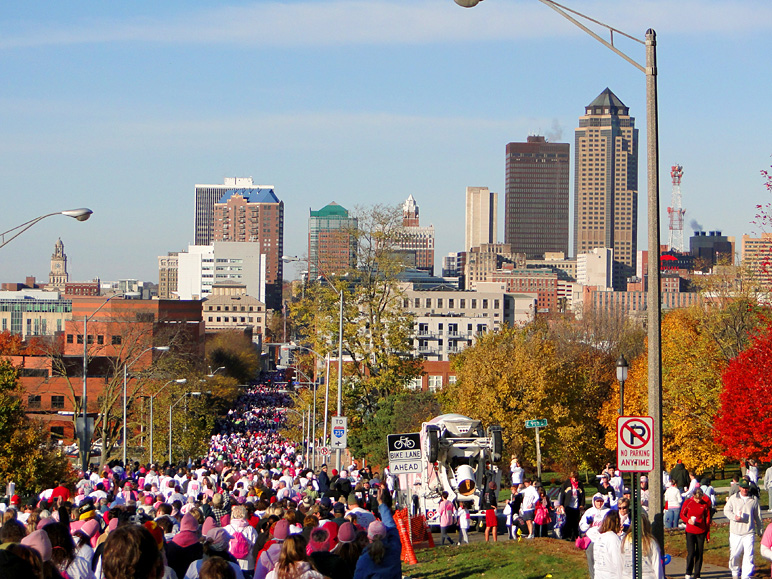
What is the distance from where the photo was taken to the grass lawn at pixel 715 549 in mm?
16155

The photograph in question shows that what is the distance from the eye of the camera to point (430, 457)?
25.4m

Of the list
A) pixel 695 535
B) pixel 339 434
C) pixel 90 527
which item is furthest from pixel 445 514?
pixel 90 527

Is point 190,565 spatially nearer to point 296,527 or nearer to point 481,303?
point 296,527

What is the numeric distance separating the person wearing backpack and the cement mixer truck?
40.9 ft

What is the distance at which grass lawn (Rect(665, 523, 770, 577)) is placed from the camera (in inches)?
636

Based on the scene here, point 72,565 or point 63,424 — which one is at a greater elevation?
point 72,565

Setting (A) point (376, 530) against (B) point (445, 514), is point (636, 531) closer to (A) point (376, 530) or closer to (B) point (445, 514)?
(A) point (376, 530)

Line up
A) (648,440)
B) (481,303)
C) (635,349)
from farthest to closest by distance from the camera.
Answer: (481,303) → (635,349) → (648,440)

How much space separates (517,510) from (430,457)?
3.48 metres

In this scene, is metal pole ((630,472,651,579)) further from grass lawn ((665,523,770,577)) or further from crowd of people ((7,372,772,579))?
grass lawn ((665,523,770,577))

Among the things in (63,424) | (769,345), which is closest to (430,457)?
(769,345)

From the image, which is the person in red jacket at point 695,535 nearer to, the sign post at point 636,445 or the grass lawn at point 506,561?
the grass lawn at point 506,561

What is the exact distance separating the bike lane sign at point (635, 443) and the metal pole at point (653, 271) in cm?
108

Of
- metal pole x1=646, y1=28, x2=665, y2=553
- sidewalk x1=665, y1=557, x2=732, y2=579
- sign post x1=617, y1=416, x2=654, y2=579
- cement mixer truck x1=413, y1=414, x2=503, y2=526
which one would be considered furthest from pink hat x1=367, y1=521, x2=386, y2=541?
cement mixer truck x1=413, y1=414, x2=503, y2=526
